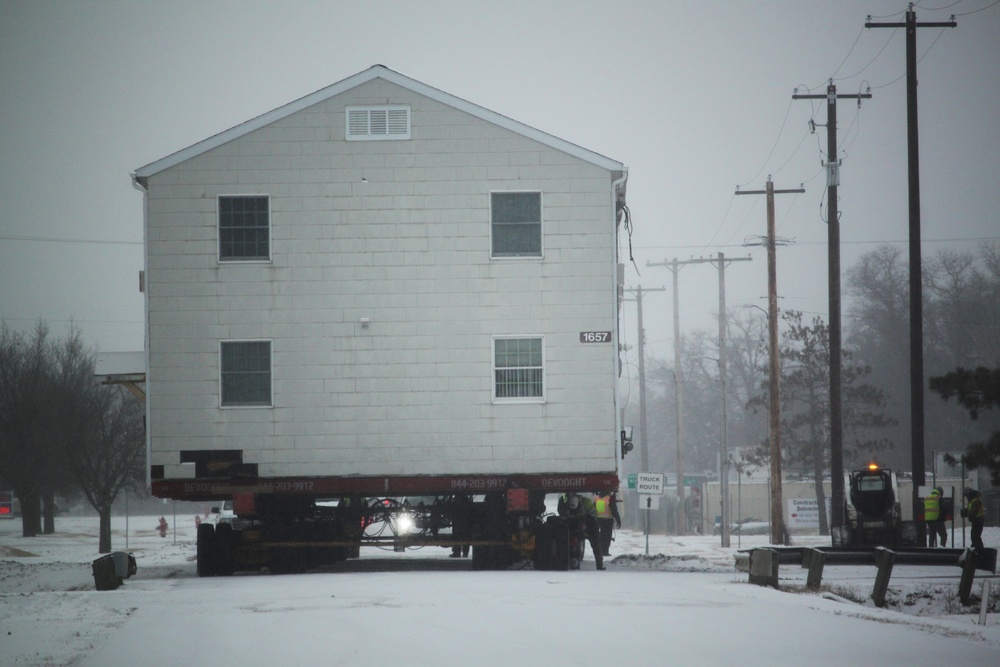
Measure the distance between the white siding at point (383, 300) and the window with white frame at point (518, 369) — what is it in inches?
6.4

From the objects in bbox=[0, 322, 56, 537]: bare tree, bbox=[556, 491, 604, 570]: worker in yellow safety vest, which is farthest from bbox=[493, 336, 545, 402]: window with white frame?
bbox=[0, 322, 56, 537]: bare tree

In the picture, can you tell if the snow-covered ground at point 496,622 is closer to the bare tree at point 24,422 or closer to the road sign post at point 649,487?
the road sign post at point 649,487

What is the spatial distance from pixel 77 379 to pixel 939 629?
137ft

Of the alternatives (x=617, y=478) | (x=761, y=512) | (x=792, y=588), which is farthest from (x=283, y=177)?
(x=761, y=512)

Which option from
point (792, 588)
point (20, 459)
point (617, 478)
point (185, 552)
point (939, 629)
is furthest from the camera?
point (20, 459)

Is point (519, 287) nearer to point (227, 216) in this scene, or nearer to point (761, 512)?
point (227, 216)

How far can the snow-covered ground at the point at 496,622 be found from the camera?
1086 centimetres

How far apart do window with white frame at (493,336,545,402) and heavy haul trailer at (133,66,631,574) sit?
35mm

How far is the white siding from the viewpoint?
862 inches

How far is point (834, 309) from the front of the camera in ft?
109

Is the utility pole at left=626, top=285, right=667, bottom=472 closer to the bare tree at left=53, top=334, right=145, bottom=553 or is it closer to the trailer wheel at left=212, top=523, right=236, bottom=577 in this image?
the bare tree at left=53, top=334, right=145, bottom=553

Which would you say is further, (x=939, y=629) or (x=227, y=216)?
(x=227, y=216)

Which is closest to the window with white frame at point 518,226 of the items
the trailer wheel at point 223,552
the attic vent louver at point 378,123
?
the attic vent louver at point 378,123

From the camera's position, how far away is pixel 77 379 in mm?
49594
